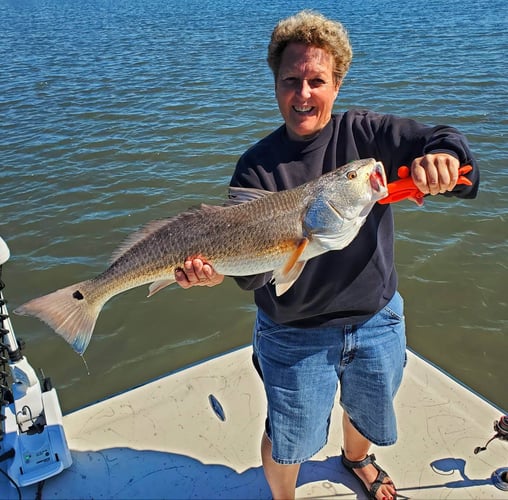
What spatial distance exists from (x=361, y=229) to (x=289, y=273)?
53cm

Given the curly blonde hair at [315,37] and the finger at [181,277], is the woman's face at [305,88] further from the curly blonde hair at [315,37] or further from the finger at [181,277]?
the finger at [181,277]

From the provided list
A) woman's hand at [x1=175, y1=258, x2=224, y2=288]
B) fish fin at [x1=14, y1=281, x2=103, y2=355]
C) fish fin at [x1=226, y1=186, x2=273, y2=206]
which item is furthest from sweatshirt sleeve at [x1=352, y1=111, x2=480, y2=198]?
fish fin at [x1=14, y1=281, x2=103, y2=355]

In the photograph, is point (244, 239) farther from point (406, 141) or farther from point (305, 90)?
point (406, 141)

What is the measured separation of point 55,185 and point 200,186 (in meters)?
2.70

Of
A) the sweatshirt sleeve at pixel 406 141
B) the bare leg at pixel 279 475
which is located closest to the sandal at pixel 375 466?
the bare leg at pixel 279 475

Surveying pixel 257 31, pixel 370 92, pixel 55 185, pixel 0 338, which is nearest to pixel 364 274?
pixel 0 338

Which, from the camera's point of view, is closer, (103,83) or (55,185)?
(55,185)

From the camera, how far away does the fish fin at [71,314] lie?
9.91 ft

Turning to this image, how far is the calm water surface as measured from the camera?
5828mm

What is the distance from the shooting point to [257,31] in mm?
22859

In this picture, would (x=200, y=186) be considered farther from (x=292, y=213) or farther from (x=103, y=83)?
(x=103, y=83)

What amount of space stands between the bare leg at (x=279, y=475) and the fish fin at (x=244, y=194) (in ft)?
4.74

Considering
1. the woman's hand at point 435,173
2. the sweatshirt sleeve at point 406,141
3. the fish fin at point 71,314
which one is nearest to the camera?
the woman's hand at point 435,173

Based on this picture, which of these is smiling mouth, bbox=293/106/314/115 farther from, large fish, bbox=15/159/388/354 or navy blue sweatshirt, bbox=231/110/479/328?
large fish, bbox=15/159/388/354
